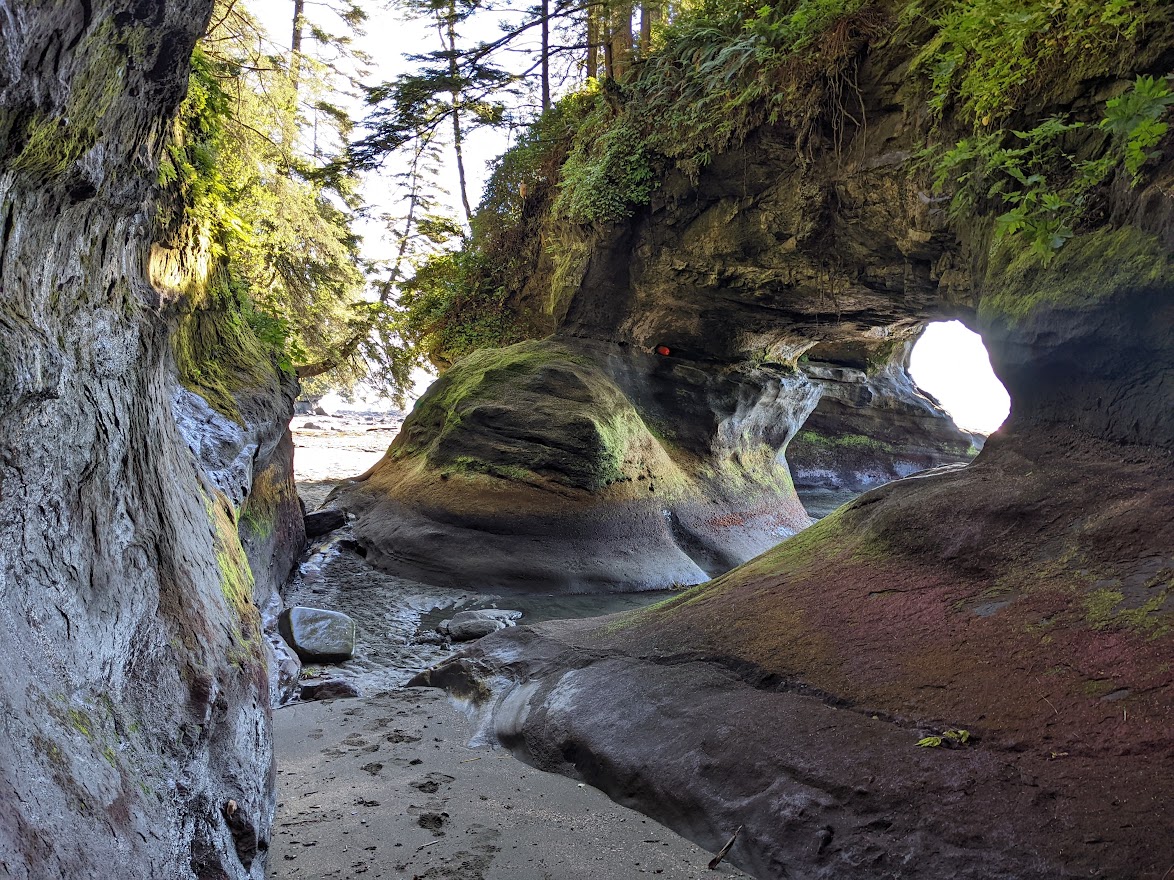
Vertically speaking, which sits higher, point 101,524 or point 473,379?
point 473,379

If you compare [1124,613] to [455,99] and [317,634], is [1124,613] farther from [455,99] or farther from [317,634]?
[455,99]

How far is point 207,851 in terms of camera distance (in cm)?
259

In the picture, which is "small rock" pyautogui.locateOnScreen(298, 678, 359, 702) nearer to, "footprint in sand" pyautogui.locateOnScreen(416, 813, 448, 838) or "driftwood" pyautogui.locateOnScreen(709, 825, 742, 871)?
"footprint in sand" pyautogui.locateOnScreen(416, 813, 448, 838)

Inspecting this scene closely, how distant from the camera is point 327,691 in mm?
5680

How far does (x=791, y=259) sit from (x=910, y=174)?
2733mm

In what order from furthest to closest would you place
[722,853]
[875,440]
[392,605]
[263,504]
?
[875,440] → [392,605] → [263,504] → [722,853]

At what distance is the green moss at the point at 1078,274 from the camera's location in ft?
13.8

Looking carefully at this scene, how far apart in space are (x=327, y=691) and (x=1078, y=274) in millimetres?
6063

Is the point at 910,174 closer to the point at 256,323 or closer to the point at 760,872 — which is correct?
the point at 760,872

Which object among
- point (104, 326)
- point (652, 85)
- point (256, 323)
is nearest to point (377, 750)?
point (104, 326)

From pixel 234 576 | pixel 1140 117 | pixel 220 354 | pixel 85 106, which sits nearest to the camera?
pixel 85 106

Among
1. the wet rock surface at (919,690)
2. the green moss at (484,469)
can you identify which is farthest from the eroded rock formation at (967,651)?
the green moss at (484,469)

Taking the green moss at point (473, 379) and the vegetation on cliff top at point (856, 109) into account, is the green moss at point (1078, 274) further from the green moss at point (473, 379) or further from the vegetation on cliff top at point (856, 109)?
the green moss at point (473, 379)

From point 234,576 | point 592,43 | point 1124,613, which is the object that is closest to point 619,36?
point 592,43
